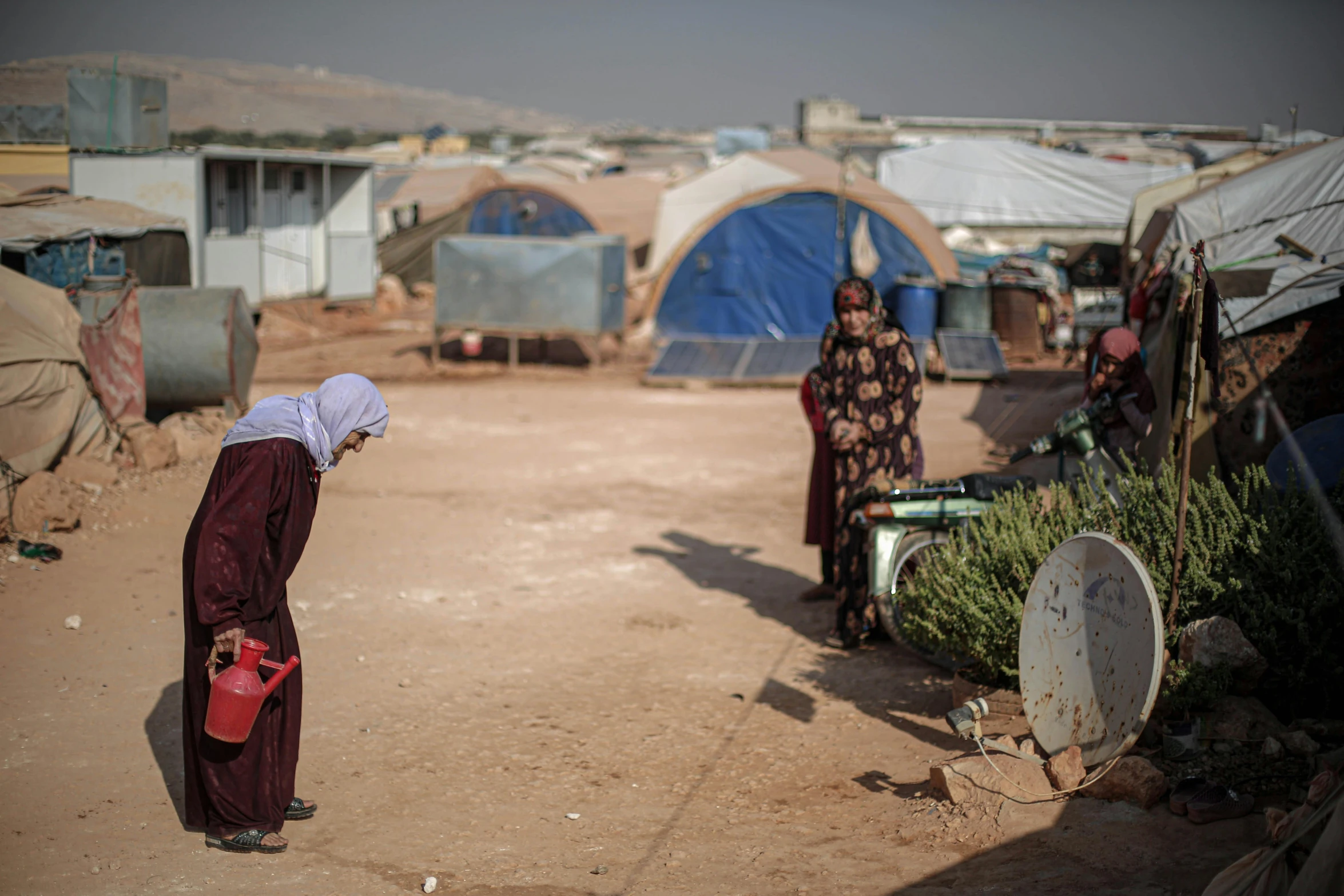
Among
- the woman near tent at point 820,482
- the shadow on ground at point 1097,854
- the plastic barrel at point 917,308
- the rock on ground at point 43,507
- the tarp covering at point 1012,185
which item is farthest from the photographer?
the tarp covering at point 1012,185

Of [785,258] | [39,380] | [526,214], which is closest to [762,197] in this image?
[785,258]

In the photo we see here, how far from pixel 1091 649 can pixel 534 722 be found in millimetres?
2306

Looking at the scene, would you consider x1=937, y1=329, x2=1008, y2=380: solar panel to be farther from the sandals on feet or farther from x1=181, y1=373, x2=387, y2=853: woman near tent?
x1=181, y1=373, x2=387, y2=853: woman near tent

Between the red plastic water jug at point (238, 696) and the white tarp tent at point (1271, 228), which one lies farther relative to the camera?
the white tarp tent at point (1271, 228)

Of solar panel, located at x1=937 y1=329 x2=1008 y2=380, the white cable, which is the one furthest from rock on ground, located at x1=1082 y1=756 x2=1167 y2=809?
solar panel, located at x1=937 y1=329 x2=1008 y2=380

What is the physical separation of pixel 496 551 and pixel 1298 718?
16.1 feet

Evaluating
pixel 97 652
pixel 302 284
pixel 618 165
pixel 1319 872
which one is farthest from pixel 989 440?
pixel 618 165

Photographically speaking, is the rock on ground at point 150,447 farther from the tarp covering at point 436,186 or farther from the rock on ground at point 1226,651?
the tarp covering at point 436,186

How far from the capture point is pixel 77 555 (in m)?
6.50

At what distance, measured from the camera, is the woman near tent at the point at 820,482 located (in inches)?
229

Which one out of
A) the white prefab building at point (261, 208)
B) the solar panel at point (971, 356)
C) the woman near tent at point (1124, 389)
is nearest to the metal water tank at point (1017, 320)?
the solar panel at point (971, 356)

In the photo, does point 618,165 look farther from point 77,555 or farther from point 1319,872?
point 1319,872

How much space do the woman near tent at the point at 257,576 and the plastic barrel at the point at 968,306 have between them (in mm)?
13676

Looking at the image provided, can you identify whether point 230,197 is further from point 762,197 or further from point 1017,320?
point 1017,320
